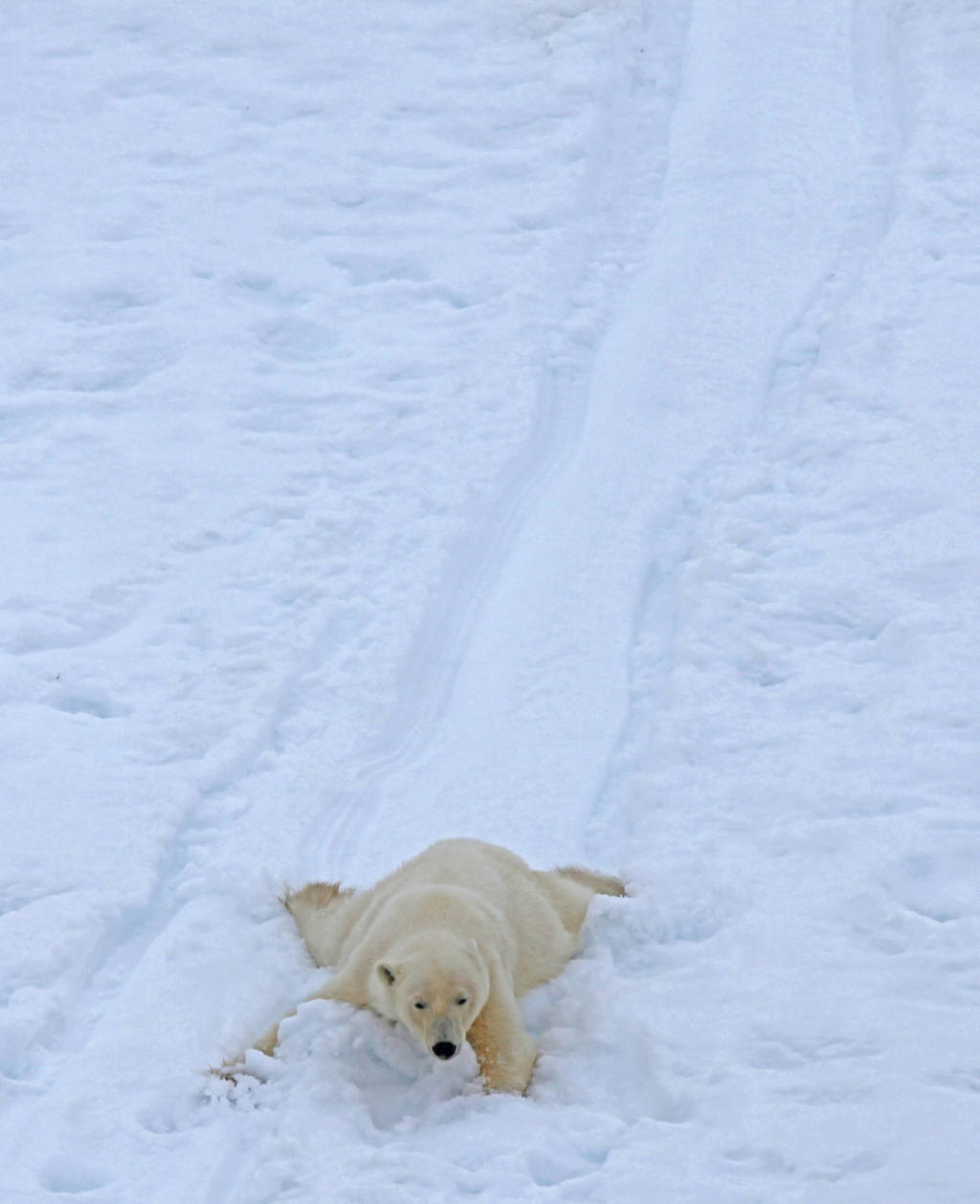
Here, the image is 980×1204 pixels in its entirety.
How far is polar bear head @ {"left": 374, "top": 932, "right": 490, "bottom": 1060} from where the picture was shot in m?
4.43

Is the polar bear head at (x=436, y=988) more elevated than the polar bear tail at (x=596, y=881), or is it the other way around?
the polar bear head at (x=436, y=988)

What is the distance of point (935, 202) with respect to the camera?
35.6ft

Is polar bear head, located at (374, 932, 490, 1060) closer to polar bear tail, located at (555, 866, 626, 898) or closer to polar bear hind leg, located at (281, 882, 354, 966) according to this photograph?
polar bear hind leg, located at (281, 882, 354, 966)

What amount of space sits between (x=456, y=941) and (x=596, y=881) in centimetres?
106

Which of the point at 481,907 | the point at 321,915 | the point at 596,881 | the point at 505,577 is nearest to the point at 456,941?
the point at 481,907

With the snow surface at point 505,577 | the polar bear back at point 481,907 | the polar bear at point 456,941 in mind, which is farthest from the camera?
the polar bear back at point 481,907

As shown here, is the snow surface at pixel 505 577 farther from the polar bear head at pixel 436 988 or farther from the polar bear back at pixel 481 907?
the polar bear head at pixel 436 988

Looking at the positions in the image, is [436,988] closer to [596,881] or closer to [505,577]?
[596,881]

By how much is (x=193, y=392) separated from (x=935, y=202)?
5.68 m

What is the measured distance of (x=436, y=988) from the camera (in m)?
4.49

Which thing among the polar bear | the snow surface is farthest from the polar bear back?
the snow surface

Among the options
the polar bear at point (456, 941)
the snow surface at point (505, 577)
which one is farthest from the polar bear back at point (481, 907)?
the snow surface at point (505, 577)

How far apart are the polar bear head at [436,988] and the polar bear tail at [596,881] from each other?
3.26ft

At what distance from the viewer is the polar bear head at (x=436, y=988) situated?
4434 mm
